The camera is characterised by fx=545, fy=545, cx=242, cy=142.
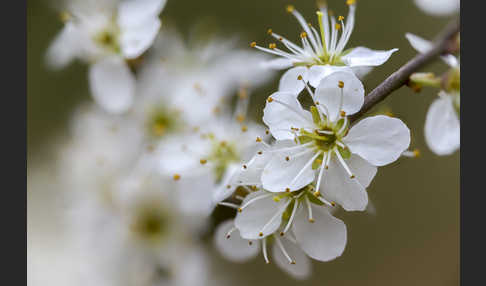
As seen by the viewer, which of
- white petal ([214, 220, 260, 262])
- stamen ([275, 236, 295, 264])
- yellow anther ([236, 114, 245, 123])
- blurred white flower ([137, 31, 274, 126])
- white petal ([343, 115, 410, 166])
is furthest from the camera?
blurred white flower ([137, 31, 274, 126])

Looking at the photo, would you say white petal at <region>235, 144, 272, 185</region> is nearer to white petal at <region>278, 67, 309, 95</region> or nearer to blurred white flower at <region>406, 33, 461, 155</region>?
white petal at <region>278, 67, 309, 95</region>

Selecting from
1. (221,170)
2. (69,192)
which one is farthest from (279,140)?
(69,192)

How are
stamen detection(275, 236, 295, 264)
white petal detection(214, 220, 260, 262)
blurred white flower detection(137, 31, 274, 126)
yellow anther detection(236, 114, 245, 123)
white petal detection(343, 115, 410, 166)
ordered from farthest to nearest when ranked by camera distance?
1. blurred white flower detection(137, 31, 274, 126)
2. yellow anther detection(236, 114, 245, 123)
3. white petal detection(214, 220, 260, 262)
4. stamen detection(275, 236, 295, 264)
5. white petal detection(343, 115, 410, 166)

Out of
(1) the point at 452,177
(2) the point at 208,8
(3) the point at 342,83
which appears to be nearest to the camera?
(3) the point at 342,83

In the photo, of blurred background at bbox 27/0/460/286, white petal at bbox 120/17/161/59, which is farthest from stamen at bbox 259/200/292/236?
white petal at bbox 120/17/161/59

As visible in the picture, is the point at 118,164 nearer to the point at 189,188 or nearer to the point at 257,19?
the point at 189,188

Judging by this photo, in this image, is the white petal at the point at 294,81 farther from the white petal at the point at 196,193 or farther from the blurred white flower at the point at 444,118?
the white petal at the point at 196,193

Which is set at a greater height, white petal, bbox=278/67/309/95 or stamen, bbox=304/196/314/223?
white petal, bbox=278/67/309/95
